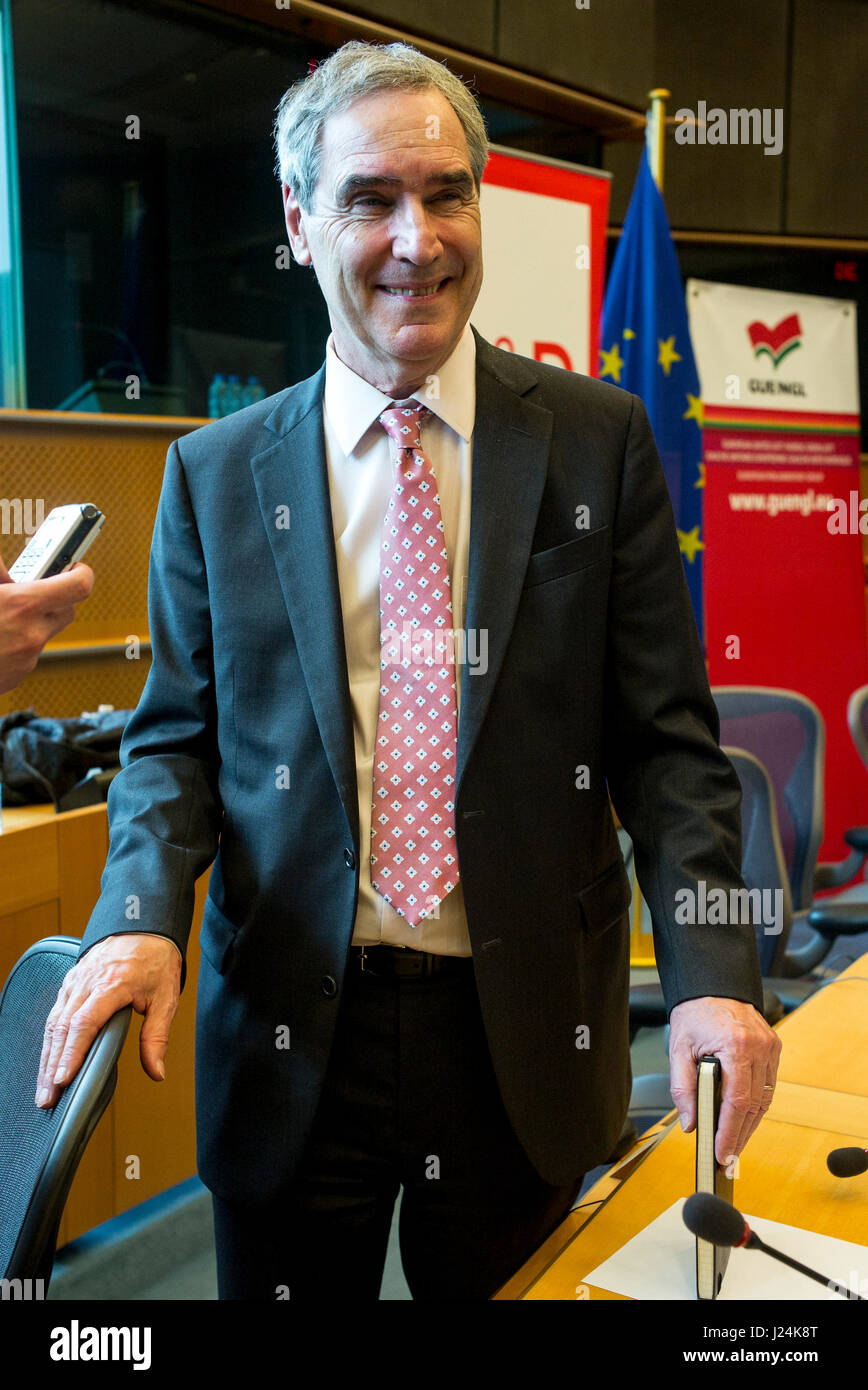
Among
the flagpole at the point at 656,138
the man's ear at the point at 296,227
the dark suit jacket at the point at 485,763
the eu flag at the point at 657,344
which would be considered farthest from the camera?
the flagpole at the point at 656,138

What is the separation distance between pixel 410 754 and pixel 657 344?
9.55 ft

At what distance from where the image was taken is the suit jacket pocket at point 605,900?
129 centimetres

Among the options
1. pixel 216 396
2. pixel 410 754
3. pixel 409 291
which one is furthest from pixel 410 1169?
pixel 216 396

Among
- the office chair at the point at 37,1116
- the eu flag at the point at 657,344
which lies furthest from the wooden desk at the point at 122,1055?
the eu flag at the point at 657,344

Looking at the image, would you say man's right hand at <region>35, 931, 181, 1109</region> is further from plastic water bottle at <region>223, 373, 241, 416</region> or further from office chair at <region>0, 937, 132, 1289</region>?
plastic water bottle at <region>223, 373, 241, 416</region>

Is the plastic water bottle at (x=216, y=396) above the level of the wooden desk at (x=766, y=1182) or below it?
above

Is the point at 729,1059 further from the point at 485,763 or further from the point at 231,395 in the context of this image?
the point at 231,395

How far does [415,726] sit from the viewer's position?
124 cm

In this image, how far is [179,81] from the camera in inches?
157

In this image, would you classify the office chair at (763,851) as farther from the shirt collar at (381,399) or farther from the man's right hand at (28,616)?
the man's right hand at (28,616)

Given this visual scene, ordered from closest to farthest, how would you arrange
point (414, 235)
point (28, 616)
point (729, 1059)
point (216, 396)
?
1. point (729, 1059)
2. point (414, 235)
3. point (28, 616)
4. point (216, 396)

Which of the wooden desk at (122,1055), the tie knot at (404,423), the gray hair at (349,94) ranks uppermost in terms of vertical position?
the gray hair at (349,94)

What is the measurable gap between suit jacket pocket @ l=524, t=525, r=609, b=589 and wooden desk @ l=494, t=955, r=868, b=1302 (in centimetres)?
65

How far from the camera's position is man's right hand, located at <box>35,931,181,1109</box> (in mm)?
1051
